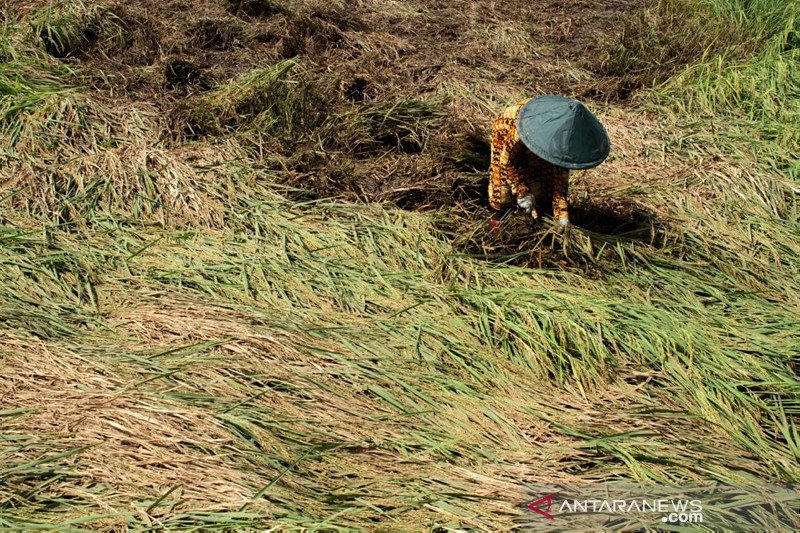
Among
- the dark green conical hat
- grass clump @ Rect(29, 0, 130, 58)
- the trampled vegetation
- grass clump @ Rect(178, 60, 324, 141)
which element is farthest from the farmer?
grass clump @ Rect(29, 0, 130, 58)

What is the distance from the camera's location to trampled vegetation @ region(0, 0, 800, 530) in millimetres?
2748

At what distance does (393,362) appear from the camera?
10.9 ft

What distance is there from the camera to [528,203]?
4.13m

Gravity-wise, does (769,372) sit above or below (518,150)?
below

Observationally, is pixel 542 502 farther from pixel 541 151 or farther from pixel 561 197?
pixel 561 197

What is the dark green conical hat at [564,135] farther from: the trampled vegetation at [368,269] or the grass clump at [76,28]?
the grass clump at [76,28]

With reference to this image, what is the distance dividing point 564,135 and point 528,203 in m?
0.49

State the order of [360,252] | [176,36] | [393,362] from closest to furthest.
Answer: [393,362], [360,252], [176,36]

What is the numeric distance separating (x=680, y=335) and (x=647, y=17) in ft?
12.3

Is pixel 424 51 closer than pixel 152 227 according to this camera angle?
No

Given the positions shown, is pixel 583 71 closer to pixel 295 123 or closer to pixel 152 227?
pixel 295 123

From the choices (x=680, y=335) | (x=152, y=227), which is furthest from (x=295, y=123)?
(x=680, y=335)

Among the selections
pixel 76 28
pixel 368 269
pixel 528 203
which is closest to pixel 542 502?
pixel 368 269

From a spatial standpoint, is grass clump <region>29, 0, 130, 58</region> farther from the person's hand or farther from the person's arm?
the person's arm
